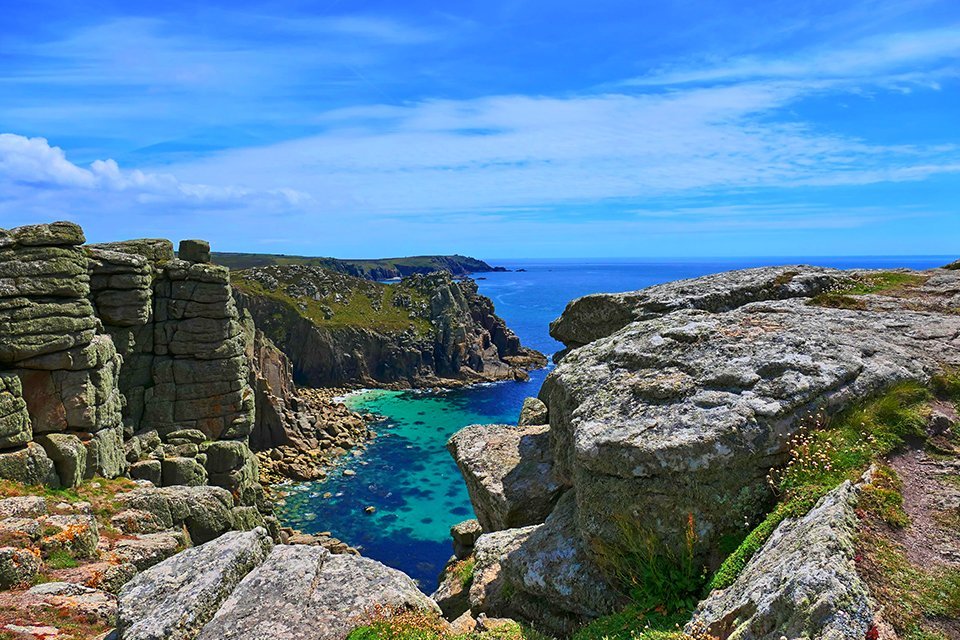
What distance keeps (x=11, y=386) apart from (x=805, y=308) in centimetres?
4002

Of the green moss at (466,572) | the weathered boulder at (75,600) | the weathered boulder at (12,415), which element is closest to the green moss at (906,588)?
the green moss at (466,572)

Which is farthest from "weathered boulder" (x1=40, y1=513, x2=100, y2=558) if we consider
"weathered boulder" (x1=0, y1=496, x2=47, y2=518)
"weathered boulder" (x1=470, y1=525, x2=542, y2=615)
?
"weathered boulder" (x1=470, y1=525, x2=542, y2=615)

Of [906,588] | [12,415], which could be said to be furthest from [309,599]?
[12,415]

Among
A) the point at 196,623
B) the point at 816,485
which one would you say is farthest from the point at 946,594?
the point at 196,623

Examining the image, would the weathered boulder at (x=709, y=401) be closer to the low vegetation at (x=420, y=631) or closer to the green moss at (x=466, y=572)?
the low vegetation at (x=420, y=631)

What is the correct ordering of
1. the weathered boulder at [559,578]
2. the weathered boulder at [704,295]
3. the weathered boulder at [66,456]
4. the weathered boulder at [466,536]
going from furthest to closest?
the weathered boulder at [66,456]
the weathered boulder at [466,536]
the weathered boulder at [704,295]
the weathered boulder at [559,578]

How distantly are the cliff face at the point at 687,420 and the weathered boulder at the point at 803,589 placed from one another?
16cm

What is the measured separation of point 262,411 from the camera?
83125 millimetres

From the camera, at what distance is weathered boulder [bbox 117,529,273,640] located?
1153cm

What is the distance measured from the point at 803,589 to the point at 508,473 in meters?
12.1

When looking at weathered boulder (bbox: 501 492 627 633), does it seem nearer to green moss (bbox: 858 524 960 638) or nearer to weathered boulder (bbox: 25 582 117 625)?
green moss (bbox: 858 524 960 638)

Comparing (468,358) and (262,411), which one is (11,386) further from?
(468,358)

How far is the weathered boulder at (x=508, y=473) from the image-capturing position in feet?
56.1

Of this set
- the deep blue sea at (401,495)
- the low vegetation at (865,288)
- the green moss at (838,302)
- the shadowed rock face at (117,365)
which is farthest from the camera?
the deep blue sea at (401,495)
